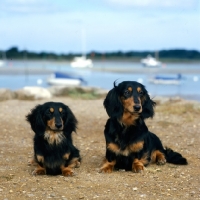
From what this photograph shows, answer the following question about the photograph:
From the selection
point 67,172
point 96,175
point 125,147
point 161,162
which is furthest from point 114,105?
point 161,162

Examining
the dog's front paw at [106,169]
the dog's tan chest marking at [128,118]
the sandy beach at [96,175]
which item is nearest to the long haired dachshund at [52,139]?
the sandy beach at [96,175]

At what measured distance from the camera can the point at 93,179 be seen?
254 inches

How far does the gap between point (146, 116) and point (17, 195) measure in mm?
2035

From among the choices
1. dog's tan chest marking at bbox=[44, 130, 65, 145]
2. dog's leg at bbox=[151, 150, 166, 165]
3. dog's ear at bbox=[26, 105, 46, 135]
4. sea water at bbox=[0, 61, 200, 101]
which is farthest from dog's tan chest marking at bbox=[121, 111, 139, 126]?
dog's ear at bbox=[26, 105, 46, 135]

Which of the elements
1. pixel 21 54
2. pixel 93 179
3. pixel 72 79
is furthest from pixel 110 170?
pixel 21 54

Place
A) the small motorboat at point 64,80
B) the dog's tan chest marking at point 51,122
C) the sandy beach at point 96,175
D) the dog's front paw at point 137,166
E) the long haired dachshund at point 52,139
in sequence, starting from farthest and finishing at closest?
the small motorboat at point 64,80 → the dog's front paw at point 137,166 → the long haired dachshund at point 52,139 → the dog's tan chest marking at point 51,122 → the sandy beach at point 96,175

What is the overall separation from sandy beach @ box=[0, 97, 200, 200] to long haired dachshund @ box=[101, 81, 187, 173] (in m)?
0.16

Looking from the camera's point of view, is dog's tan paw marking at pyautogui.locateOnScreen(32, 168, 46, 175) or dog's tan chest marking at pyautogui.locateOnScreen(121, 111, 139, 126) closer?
dog's tan paw marking at pyautogui.locateOnScreen(32, 168, 46, 175)

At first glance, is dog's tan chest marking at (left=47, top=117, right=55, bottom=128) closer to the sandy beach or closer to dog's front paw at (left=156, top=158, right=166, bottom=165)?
the sandy beach

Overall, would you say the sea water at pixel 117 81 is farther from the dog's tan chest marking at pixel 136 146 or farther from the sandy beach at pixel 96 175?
the sandy beach at pixel 96 175

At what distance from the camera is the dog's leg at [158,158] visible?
7.27 meters

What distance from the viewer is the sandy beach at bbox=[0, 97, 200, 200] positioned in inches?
230

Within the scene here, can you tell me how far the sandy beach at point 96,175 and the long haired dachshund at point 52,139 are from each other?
152mm

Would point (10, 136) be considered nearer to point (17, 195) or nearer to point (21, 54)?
point (17, 195)
